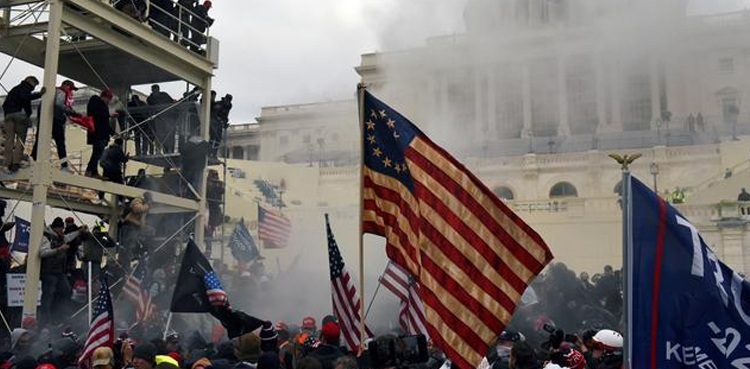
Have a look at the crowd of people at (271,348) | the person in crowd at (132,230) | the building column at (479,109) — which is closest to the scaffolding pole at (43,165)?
the crowd of people at (271,348)

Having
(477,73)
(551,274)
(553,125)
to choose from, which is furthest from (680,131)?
(551,274)

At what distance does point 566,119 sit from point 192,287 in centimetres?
6214

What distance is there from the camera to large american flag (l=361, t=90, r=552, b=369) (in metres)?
5.29

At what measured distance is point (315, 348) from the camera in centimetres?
698

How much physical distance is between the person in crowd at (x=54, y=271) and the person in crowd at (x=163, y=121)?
3500 millimetres

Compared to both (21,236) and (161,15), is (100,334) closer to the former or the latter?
(161,15)

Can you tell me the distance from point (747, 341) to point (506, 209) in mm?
1895

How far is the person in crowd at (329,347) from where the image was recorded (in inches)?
238

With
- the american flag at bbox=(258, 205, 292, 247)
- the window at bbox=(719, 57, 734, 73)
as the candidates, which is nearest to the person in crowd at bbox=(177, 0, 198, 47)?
→ the american flag at bbox=(258, 205, 292, 247)

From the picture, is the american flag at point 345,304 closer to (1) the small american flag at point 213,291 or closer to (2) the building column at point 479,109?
(1) the small american flag at point 213,291

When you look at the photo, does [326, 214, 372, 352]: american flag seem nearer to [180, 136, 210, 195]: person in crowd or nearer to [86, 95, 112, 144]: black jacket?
[86, 95, 112, 144]: black jacket

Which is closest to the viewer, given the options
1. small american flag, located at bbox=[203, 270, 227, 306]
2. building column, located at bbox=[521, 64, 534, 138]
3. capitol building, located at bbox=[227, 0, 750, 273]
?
small american flag, located at bbox=[203, 270, 227, 306]

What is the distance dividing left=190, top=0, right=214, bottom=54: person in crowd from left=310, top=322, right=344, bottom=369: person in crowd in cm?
829

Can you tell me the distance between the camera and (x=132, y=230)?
12656 millimetres
